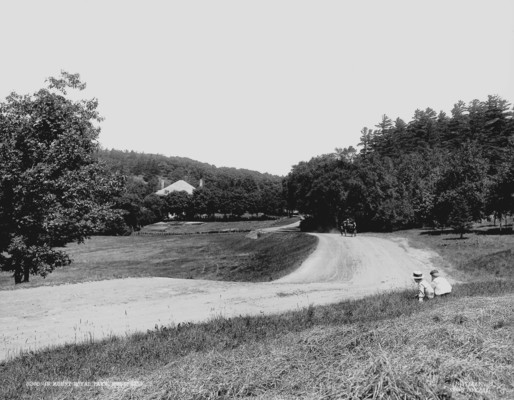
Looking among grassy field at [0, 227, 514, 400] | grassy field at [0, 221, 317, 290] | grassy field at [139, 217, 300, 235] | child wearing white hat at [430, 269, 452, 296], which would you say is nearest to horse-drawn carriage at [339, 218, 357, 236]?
grassy field at [0, 221, 317, 290]

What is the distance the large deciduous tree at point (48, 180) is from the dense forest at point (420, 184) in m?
32.1

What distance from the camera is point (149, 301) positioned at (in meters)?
15.6

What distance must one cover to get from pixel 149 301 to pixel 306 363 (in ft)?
35.8

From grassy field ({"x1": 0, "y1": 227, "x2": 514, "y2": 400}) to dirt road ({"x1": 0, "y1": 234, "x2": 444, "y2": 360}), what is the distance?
219 centimetres

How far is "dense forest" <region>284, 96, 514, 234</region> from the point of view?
137 feet

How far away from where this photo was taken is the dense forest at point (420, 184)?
1646 inches

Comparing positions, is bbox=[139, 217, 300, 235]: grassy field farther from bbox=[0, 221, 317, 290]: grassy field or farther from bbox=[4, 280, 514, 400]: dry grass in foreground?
bbox=[4, 280, 514, 400]: dry grass in foreground

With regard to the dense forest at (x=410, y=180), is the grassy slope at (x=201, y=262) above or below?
below

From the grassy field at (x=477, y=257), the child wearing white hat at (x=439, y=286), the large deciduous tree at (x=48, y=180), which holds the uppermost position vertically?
the large deciduous tree at (x=48, y=180)

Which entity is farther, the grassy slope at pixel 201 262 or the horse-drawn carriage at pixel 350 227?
the horse-drawn carriage at pixel 350 227

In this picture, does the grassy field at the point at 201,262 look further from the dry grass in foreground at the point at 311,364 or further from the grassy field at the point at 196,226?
the grassy field at the point at 196,226

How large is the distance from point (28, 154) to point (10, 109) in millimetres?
2614

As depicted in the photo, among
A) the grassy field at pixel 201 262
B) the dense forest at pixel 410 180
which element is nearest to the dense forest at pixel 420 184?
the dense forest at pixel 410 180

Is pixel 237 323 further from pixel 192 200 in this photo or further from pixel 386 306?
pixel 192 200
